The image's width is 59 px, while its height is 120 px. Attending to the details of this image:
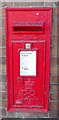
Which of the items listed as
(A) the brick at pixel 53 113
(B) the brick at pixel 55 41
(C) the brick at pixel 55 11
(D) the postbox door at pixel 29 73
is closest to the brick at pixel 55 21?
(C) the brick at pixel 55 11

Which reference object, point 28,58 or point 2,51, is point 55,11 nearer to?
point 28,58

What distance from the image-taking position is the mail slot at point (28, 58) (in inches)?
75.9

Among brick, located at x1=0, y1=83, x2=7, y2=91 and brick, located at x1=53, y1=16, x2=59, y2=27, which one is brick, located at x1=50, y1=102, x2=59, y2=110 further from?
brick, located at x1=53, y1=16, x2=59, y2=27

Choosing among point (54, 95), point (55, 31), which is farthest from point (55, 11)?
point (54, 95)

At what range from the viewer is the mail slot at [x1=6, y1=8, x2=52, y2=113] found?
1.93 meters

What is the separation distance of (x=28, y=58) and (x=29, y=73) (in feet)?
0.76

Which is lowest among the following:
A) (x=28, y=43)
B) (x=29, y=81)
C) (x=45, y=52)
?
(x=29, y=81)

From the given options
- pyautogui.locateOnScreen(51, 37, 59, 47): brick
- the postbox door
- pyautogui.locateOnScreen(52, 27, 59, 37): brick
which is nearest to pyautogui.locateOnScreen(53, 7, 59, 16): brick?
pyautogui.locateOnScreen(52, 27, 59, 37): brick

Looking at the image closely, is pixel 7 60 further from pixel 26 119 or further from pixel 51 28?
pixel 26 119

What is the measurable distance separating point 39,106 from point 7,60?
2.95ft

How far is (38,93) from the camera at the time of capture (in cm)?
210

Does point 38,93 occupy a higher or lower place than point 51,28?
lower

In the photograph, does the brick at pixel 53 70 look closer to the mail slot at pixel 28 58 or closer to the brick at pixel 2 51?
the mail slot at pixel 28 58

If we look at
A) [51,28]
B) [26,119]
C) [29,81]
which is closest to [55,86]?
[29,81]
